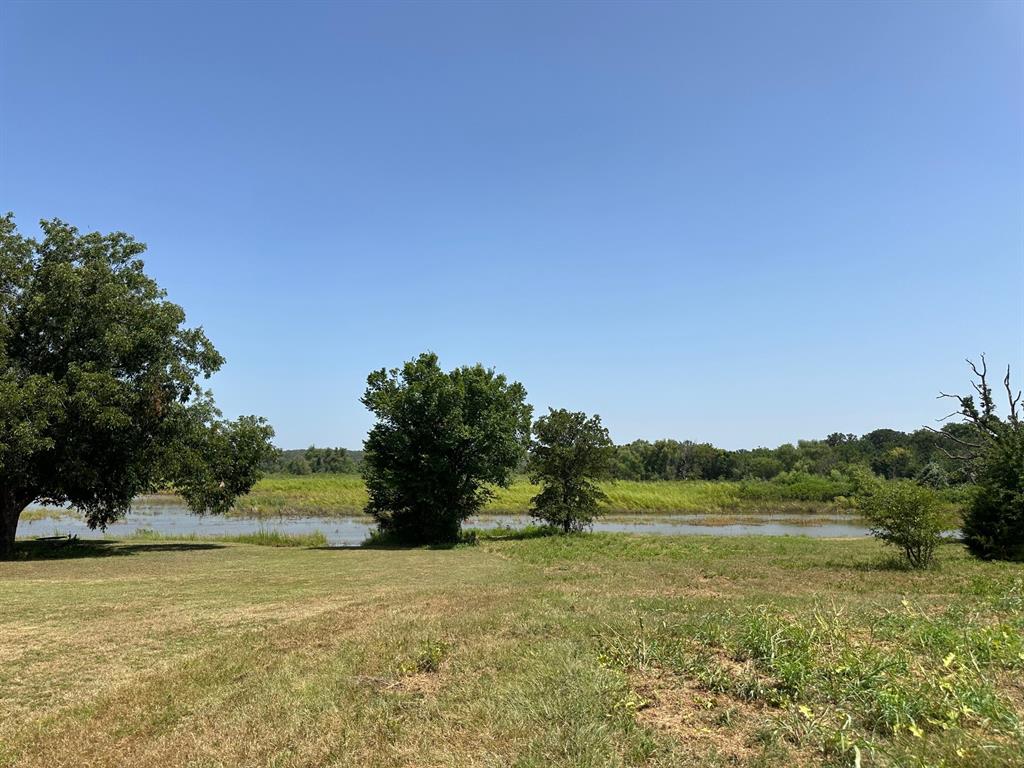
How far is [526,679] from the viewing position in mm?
6559

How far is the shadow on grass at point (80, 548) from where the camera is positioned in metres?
24.5

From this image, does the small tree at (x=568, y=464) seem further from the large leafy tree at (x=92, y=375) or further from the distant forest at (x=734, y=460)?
the distant forest at (x=734, y=460)

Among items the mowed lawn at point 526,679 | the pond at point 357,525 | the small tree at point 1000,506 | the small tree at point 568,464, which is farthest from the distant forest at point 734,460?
the mowed lawn at point 526,679

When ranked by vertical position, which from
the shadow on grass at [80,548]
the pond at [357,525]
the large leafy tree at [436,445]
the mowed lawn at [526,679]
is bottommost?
the pond at [357,525]

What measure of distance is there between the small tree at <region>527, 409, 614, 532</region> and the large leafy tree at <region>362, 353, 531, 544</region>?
2.84 meters

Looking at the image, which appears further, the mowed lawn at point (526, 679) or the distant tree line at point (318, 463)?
the distant tree line at point (318, 463)

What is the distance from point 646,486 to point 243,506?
1807 inches

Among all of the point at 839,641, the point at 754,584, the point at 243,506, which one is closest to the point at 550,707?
the point at 839,641

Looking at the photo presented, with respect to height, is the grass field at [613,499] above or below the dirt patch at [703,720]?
below

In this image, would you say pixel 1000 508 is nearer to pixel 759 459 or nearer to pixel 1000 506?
pixel 1000 506

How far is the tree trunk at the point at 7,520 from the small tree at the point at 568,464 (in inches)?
888

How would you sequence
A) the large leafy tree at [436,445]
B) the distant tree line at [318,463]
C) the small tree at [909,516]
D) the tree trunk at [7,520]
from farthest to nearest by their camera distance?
the distant tree line at [318,463] → the large leafy tree at [436,445] → the tree trunk at [7,520] → the small tree at [909,516]

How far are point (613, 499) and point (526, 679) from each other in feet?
209

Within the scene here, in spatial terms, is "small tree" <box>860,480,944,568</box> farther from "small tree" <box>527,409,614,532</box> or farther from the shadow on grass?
the shadow on grass
